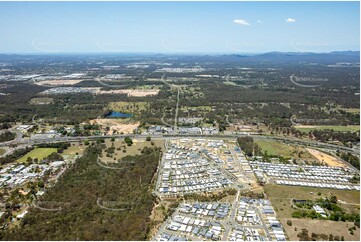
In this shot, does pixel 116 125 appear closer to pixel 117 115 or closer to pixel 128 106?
pixel 117 115

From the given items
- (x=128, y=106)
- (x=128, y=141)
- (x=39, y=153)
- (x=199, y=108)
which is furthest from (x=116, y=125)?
(x=199, y=108)

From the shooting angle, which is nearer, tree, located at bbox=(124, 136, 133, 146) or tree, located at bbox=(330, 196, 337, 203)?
tree, located at bbox=(330, 196, 337, 203)

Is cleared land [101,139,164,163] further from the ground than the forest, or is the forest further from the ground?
the forest

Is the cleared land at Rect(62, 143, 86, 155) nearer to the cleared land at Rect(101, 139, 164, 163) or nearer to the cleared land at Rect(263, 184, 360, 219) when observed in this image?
the cleared land at Rect(101, 139, 164, 163)

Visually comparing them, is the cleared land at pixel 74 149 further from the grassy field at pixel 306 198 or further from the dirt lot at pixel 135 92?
the dirt lot at pixel 135 92

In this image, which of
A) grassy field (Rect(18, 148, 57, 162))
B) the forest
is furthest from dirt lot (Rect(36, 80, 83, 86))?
the forest

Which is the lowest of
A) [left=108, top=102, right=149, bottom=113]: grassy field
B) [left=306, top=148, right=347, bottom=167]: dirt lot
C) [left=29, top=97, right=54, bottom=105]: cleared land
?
[left=29, top=97, right=54, bottom=105]: cleared land
